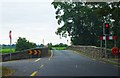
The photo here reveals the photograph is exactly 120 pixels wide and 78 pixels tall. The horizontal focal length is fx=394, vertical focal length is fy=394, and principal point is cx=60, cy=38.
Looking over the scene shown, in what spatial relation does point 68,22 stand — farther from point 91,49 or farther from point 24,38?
point 91,49

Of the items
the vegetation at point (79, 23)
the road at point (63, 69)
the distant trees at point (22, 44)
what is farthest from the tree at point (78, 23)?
the road at point (63, 69)

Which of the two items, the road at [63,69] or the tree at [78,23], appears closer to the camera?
the road at [63,69]

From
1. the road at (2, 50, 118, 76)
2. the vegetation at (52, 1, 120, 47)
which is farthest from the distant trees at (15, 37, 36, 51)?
the road at (2, 50, 118, 76)

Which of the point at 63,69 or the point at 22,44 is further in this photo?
the point at 22,44

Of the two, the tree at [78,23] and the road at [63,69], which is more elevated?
the tree at [78,23]

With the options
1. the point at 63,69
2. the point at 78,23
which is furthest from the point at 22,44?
the point at 63,69

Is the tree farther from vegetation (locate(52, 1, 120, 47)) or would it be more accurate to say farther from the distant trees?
the distant trees

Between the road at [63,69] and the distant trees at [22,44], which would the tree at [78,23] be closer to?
the distant trees at [22,44]

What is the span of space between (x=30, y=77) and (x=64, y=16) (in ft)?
234

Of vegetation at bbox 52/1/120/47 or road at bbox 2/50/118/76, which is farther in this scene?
vegetation at bbox 52/1/120/47

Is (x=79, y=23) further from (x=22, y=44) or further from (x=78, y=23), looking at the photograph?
(x=22, y=44)

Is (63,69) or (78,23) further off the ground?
(78,23)

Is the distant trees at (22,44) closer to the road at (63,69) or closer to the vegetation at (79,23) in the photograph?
the vegetation at (79,23)

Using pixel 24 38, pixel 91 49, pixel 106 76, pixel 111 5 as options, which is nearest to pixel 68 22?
pixel 24 38
